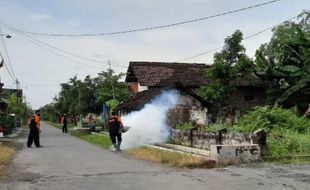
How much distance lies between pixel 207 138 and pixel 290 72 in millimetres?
11515

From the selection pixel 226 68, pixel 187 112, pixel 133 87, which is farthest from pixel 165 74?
pixel 187 112

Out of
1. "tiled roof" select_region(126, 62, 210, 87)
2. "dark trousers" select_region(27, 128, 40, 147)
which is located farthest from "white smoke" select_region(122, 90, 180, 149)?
"tiled roof" select_region(126, 62, 210, 87)

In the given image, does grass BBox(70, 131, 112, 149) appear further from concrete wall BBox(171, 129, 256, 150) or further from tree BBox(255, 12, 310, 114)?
tree BBox(255, 12, 310, 114)

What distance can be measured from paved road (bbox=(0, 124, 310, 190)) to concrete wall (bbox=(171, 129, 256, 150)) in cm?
296

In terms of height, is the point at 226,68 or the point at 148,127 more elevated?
the point at 226,68

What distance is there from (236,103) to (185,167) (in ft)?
82.7

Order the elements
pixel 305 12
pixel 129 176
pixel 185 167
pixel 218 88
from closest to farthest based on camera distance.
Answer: pixel 129 176
pixel 185 167
pixel 218 88
pixel 305 12

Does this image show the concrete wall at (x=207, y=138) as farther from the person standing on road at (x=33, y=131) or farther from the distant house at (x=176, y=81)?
the distant house at (x=176, y=81)

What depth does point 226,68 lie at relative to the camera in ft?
112

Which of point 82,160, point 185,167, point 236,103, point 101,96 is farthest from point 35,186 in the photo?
point 101,96

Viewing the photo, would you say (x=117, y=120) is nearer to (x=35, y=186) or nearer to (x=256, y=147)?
(x=256, y=147)

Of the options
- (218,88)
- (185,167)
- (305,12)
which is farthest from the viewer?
(305,12)

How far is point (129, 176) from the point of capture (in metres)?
13.2

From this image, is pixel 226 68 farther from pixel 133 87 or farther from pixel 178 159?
pixel 178 159
